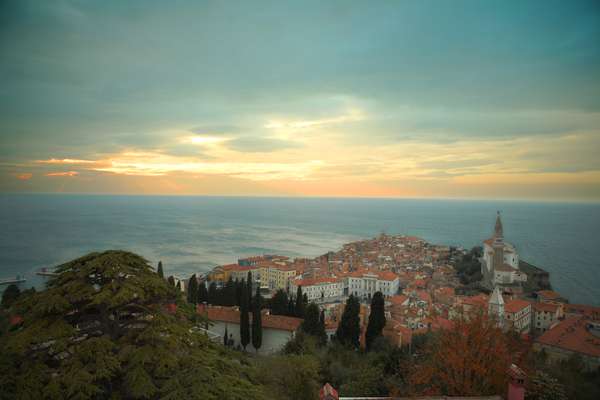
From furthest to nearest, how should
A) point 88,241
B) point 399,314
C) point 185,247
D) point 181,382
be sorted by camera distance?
point 185,247
point 88,241
point 399,314
point 181,382

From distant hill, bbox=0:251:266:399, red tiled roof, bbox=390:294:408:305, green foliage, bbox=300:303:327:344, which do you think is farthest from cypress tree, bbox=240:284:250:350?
red tiled roof, bbox=390:294:408:305

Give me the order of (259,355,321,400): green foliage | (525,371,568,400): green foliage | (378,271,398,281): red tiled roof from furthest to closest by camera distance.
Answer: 1. (378,271,398,281): red tiled roof
2. (259,355,321,400): green foliage
3. (525,371,568,400): green foliage

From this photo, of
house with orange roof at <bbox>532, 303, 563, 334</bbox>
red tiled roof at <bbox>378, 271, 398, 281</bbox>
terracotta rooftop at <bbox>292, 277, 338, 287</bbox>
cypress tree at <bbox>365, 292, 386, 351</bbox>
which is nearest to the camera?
cypress tree at <bbox>365, 292, 386, 351</bbox>

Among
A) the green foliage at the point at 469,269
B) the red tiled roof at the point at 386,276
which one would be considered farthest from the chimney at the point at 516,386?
the green foliage at the point at 469,269

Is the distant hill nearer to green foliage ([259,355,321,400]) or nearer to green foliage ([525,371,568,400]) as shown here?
green foliage ([259,355,321,400])

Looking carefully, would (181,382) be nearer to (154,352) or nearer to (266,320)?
(154,352)

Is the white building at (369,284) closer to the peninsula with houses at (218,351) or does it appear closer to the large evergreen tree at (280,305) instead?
the large evergreen tree at (280,305)

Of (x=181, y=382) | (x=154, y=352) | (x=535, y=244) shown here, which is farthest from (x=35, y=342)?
(x=535, y=244)

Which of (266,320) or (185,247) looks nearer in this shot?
(266,320)
